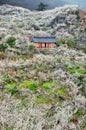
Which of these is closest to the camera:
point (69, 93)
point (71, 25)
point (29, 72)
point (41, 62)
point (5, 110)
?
point (5, 110)

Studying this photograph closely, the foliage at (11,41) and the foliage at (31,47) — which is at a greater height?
the foliage at (11,41)

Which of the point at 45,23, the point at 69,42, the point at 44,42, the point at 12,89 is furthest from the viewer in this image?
the point at 45,23

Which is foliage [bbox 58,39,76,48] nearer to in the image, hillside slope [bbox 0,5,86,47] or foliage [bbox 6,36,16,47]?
hillside slope [bbox 0,5,86,47]

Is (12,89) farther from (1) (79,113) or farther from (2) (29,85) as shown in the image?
(1) (79,113)

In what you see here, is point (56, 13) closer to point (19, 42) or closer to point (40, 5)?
point (40, 5)

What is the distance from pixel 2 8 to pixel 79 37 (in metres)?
24.5

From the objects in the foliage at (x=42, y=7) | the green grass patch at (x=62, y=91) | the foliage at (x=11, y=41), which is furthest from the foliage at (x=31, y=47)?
the foliage at (x=42, y=7)

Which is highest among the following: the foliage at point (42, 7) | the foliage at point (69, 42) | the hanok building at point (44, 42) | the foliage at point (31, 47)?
the foliage at point (42, 7)

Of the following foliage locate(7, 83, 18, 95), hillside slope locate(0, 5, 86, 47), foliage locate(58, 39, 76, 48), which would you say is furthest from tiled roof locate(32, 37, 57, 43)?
foliage locate(7, 83, 18, 95)

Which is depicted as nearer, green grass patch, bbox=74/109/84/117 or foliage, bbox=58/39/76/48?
green grass patch, bbox=74/109/84/117

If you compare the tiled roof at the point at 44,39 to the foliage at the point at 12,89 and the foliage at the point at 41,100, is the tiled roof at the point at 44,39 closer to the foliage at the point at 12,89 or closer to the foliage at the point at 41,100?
the foliage at the point at 12,89

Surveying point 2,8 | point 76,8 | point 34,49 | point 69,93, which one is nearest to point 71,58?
point 34,49

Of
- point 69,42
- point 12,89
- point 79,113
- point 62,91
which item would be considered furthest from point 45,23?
point 79,113

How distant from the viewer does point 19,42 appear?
44.8 m
